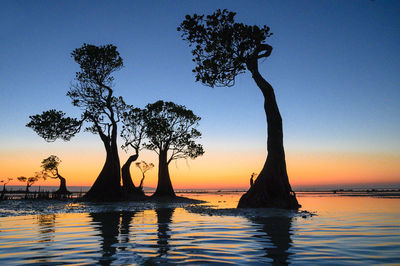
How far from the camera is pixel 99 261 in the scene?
5.19m

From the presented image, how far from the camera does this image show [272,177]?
19812mm

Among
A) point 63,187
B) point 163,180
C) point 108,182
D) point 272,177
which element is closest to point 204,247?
point 272,177

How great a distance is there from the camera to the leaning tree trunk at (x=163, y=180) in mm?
46312

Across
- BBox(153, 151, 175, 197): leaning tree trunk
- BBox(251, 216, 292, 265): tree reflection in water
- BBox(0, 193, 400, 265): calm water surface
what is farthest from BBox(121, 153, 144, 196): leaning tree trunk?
BBox(251, 216, 292, 265): tree reflection in water

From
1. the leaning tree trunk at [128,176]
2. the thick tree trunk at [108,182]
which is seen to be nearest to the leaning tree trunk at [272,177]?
the thick tree trunk at [108,182]

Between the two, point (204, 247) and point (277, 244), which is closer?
point (204, 247)

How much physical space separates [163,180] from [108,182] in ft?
39.0

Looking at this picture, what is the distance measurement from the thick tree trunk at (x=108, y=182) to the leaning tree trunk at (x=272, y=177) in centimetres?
2033

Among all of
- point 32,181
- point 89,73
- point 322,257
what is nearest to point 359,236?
point 322,257

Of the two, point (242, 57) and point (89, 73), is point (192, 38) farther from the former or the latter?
point (89, 73)

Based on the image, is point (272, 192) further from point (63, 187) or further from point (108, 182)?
point (63, 187)

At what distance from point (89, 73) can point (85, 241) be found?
34.8 m

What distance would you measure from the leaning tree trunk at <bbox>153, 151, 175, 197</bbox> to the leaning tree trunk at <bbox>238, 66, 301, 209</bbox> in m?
27.3

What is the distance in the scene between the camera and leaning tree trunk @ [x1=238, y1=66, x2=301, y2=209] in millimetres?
19203
